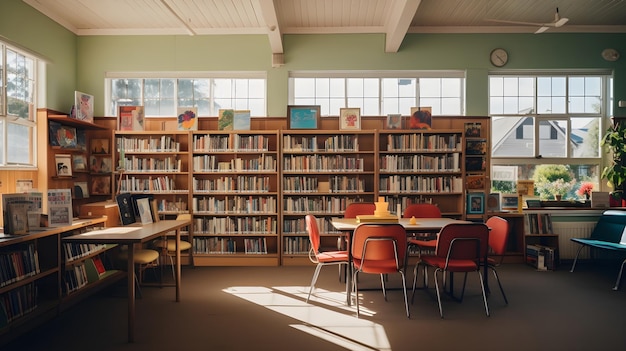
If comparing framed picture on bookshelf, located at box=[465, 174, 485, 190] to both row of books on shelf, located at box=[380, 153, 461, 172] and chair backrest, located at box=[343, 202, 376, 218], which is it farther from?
chair backrest, located at box=[343, 202, 376, 218]

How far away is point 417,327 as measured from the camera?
3.58m

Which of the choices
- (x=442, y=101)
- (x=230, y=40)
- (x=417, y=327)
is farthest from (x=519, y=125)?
(x=230, y=40)

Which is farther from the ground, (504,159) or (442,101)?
(442,101)

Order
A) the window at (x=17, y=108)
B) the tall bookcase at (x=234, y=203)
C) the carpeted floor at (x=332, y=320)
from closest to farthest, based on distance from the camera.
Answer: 1. the carpeted floor at (x=332, y=320)
2. the window at (x=17, y=108)
3. the tall bookcase at (x=234, y=203)

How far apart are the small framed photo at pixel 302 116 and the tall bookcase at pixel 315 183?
0.17m

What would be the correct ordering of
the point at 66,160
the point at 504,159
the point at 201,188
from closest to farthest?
1. the point at 66,160
2. the point at 201,188
3. the point at 504,159

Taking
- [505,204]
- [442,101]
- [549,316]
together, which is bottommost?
[549,316]

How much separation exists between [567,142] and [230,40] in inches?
246

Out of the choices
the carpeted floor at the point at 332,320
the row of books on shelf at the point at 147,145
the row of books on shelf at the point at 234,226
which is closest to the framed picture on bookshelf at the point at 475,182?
the carpeted floor at the point at 332,320

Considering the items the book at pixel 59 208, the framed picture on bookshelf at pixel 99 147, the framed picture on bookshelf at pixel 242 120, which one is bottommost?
the book at pixel 59 208

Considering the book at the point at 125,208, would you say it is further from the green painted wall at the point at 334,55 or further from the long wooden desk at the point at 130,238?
the green painted wall at the point at 334,55

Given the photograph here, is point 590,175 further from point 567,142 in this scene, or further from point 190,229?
point 190,229

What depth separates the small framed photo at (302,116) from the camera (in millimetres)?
6391

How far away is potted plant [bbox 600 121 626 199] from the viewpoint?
6.21 m
